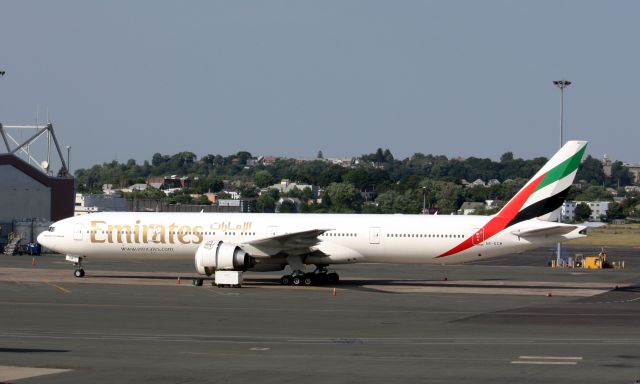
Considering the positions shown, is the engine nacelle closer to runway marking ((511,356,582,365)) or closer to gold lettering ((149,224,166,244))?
gold lettering ((149,224,166,244))

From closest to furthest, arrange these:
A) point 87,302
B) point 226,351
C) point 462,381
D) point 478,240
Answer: point 462,381
point 226,351
point 87,302
point 478,240

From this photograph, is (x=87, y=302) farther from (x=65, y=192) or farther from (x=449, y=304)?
(x=65, y=192)

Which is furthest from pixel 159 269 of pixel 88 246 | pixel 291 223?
pixel 291 223

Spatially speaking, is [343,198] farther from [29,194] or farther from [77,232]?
[77,232]

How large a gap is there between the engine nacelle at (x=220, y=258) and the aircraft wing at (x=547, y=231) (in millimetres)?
13705

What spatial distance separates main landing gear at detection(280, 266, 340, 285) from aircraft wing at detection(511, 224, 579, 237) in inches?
385

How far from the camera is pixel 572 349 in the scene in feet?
92.7

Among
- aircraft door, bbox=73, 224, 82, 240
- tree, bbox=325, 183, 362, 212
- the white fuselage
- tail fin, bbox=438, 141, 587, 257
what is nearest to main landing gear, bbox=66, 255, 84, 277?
the white fuselage

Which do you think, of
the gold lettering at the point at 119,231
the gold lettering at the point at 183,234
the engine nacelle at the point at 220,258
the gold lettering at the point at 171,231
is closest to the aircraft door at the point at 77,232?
the gold lettering at the point at 119,231

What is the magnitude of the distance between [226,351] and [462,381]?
7424 mm

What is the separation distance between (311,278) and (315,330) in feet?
61.0

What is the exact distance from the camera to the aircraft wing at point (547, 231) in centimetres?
4834

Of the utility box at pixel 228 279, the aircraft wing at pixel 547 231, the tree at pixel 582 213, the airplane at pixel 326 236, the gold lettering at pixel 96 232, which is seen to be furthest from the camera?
the tree at pixel 582 213

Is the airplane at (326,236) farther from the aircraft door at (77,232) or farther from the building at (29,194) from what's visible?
the building at (29,194)
